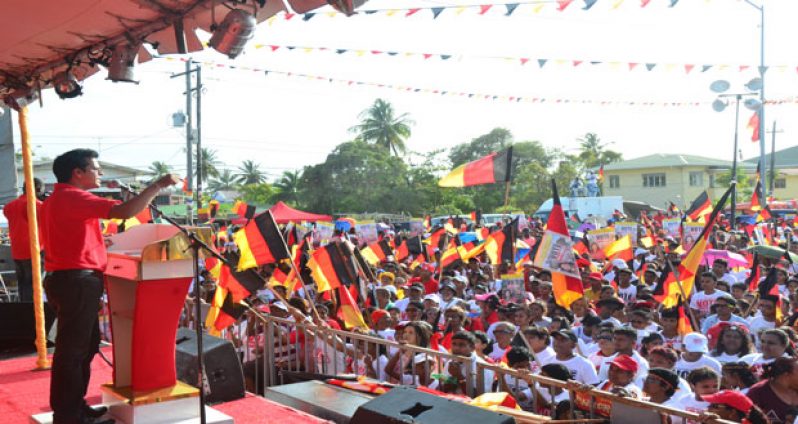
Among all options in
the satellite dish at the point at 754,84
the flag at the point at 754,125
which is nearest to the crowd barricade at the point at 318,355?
the satellite dish at the point at 754,84

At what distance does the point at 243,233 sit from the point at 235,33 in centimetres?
502

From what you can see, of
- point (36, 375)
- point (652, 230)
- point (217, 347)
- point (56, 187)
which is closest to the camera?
point (56, 187)

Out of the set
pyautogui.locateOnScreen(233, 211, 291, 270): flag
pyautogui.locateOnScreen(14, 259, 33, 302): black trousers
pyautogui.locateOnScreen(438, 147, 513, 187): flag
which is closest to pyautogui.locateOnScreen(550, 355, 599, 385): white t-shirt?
pyautogui.locateOnScreen(233, 211, 291, 270): flag

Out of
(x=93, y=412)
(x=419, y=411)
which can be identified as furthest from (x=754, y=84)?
(x=93, y=412)

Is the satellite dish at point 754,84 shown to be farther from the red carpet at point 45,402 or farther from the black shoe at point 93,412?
the black shoe at point 93,412

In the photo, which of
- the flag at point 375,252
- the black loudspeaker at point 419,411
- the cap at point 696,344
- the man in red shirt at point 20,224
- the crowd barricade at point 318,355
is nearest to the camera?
the black loudspeaker at point 419,411

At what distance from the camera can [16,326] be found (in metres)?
7.71

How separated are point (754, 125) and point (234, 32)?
1015 inches

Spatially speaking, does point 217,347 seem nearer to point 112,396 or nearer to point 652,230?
point 112,396

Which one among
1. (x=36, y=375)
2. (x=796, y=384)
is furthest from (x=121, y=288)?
(x=796, y=384)

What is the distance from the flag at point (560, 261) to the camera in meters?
9.30

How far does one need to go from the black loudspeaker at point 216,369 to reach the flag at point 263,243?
115 inches

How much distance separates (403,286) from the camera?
12.7 meters

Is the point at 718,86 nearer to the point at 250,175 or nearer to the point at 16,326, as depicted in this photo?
the point at 16,326
